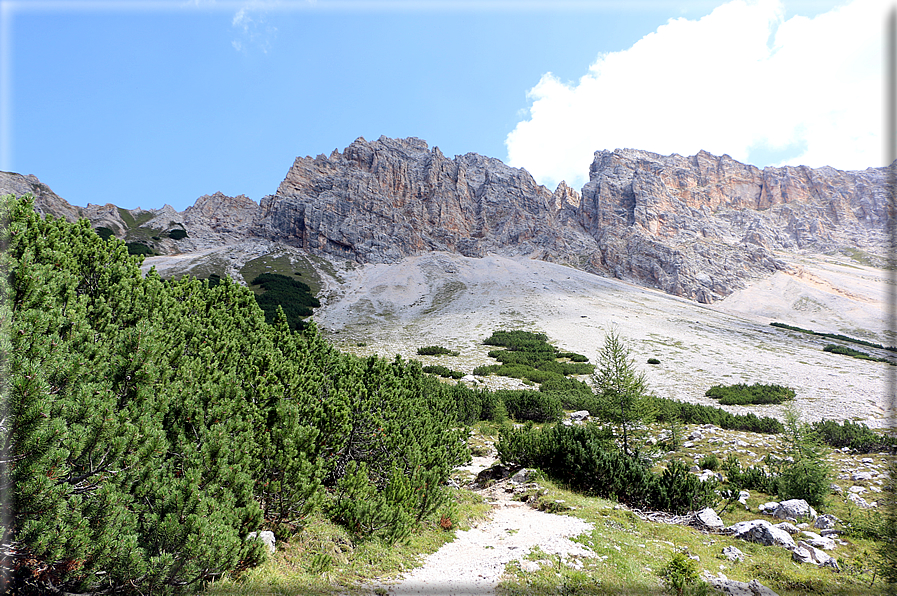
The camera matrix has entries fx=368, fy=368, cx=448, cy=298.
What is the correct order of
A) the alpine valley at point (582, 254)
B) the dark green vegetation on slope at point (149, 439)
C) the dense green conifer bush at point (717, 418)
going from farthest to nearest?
1. the alpine valley at point (582, 254)
2. the dense green conifer bush at point (717, 418)
3. the dark green vegetation on slope at point (149, 439)

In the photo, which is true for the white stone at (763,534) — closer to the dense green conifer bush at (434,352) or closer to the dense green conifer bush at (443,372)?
the dense green conifer bush at (443,372)

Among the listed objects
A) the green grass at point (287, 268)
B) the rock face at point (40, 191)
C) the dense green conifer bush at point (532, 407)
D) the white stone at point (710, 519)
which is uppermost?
the rock face at point (40, 191)

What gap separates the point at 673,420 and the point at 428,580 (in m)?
14.0

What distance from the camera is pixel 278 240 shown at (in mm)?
106750

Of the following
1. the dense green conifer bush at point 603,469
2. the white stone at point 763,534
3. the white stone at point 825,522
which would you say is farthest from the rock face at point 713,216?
the white stone at point 763,534

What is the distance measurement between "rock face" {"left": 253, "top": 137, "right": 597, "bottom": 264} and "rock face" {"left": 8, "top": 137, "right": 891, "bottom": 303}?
1.33 ft

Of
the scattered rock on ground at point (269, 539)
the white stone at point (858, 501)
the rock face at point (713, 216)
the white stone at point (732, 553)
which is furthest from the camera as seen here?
the rock face at point (713, 216)

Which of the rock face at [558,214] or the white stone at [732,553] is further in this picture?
the rock face at [558,214]

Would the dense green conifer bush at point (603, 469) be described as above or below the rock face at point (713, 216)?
below

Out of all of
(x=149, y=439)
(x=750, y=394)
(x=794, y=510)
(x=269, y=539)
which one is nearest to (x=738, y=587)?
(x=794, y=510)

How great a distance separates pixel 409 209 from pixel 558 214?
173 feet

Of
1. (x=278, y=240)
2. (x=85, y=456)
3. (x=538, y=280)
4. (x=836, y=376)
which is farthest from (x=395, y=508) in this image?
(x=278, y=240)

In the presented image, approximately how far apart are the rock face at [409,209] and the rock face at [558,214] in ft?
1.33

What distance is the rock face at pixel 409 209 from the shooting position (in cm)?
10600
